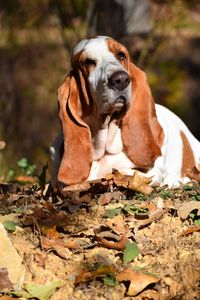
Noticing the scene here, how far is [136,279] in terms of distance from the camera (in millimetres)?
3787

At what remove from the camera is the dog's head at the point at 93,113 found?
18.8 feet

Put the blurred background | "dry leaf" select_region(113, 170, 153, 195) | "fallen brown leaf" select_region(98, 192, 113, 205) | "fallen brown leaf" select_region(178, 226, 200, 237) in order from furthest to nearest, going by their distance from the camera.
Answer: the blurred background → "dry leaf" select_region(113, 170, 153, 195) → "fallen brown leaf" select_region(98, 192, 113, 205) → "fallen brown leaf" select_region(178, 226, 200, 237)

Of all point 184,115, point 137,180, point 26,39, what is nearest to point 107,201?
point 137,180

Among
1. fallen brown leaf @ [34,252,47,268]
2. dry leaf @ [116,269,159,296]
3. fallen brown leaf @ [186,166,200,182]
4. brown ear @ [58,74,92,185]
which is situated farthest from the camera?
brown ear @ [58,74,92,185]

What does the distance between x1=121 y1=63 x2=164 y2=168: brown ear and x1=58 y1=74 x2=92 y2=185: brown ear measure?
285mm

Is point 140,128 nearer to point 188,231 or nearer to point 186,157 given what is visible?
point 186,157

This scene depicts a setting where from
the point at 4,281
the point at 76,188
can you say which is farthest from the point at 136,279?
the point at 76,188

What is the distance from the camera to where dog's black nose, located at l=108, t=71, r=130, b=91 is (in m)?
5.31

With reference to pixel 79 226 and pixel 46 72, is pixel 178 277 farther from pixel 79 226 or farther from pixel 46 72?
pixel 46 72

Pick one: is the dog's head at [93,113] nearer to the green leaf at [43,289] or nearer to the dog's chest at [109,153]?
the dog's chest at [109,153]

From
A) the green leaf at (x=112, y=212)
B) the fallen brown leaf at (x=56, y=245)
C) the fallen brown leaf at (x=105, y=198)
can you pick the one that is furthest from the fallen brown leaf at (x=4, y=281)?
the fallen brown leaf at (x=105, y=198)

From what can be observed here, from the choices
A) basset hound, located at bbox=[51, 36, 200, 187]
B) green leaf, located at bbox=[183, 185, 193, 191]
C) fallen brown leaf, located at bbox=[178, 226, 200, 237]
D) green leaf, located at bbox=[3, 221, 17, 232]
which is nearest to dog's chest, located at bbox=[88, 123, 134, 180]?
basset hound, located at bbox=[51, 36, 200, 187]

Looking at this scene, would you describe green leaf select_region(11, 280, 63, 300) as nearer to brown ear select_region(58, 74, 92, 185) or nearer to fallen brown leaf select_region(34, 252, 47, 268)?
fallen brown leaf select_region(34, 252, 47, 268)

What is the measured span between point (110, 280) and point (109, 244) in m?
0.29
